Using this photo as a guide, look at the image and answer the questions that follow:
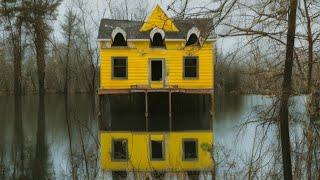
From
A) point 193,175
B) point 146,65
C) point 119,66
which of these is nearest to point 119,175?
point 193,175

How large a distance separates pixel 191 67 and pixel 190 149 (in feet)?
41.7

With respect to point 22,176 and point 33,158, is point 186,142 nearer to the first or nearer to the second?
point 33,158

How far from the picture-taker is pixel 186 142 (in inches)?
648

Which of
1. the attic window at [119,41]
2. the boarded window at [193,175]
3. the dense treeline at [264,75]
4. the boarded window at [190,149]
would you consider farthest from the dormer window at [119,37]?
the dense treeline at [264,75]

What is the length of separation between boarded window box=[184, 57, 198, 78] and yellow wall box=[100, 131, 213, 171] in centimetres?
839

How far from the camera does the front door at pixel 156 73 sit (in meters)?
26.9

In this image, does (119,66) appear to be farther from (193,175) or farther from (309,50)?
(309,50)

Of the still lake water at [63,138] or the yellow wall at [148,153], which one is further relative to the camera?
the yellow wall at [148,153]

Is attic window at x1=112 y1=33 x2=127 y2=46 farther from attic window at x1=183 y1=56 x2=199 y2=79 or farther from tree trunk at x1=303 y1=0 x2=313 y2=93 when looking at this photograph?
tree trunk at x1=303 y1=0 x2=313 y2=93

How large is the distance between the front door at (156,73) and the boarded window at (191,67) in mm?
1253

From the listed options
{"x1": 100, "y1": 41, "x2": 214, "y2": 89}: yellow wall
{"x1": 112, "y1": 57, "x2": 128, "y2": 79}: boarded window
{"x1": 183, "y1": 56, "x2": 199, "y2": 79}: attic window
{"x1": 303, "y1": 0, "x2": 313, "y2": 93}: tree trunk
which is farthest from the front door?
{"x1": 303, "y1": 0, "x2": 313, "y2": 93}: tree trunk

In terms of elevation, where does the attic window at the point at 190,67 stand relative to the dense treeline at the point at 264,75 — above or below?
above

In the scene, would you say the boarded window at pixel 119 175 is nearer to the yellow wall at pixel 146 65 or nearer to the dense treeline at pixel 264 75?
the dense treeline at pixel 264 75

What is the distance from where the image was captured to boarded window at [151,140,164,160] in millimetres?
13859
